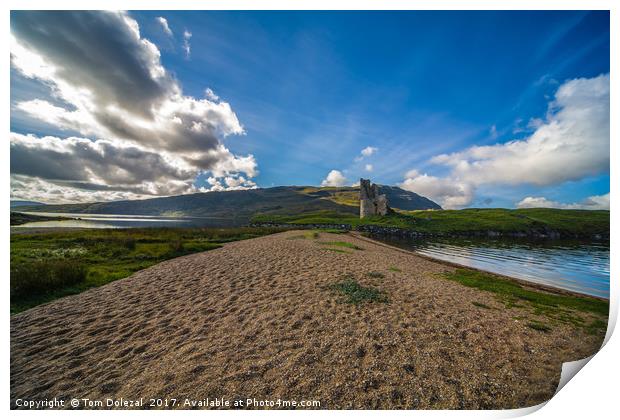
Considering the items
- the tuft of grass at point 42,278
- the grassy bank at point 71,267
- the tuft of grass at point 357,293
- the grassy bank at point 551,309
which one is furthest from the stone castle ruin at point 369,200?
the tuft of grass at point 42,278

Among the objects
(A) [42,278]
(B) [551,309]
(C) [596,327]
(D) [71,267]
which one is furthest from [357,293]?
(D) [71,267]

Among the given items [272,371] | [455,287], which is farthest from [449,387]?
[455,287]

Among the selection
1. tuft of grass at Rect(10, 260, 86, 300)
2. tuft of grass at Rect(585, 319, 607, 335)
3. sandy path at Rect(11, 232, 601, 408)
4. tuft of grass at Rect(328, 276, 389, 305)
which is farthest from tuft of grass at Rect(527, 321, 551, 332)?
tuft of grass at Rect(10, 260, 86, 300)

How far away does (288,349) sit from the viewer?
527 centimetres

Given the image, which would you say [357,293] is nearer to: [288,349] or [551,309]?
[288,349]

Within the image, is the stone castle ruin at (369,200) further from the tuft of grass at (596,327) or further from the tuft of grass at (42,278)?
A: the tuft of grass at (42,278)

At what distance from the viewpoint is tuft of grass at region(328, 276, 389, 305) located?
848 cm

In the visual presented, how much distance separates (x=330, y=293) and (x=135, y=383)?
6.39 metres

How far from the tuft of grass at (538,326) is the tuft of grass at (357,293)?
14.5 feet

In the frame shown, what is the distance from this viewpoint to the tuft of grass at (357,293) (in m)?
8.48

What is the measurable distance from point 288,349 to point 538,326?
804 centimetres

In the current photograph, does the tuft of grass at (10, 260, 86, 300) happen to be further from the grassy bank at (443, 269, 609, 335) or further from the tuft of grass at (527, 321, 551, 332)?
the tuft of grass at (527, 321, 551, 332)

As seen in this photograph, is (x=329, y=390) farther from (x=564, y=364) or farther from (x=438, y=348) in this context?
(x=564, y=364)
